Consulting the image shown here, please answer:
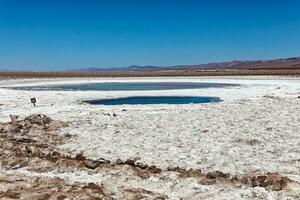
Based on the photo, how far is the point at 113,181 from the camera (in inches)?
296

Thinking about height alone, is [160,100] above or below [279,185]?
below

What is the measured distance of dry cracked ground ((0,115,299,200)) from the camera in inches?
263

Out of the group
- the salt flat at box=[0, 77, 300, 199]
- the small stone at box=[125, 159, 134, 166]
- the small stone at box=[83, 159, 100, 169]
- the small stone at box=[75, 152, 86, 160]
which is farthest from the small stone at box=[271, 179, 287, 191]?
the small stone at box=[75, 152, 86, 160]

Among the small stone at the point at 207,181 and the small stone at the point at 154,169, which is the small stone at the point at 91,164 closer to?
the small stone at the point at 154,169

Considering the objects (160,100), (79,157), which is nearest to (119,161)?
(79,157)

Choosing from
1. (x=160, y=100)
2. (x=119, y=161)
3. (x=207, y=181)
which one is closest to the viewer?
(x=207, y=181)

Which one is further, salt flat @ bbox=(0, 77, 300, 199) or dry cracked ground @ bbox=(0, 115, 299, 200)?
salt flat @ bbox=(0, 77, 300, 199)

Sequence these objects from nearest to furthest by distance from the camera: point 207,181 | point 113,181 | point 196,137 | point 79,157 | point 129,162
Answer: point 207,181, point 113,181, point 129,162, point 79,157, point 196,137

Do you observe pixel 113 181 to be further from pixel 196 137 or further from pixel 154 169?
pixel 196 137

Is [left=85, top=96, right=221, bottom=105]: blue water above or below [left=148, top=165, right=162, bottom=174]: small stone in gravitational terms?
below

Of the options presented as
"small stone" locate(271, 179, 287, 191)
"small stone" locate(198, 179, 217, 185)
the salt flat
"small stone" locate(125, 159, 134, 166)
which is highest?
"small stone" locate(271, 179, 287, 191)

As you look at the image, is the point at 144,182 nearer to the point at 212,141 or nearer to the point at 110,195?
the point at 110,195

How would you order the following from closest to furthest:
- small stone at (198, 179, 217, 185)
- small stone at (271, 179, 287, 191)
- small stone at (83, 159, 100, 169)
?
small stone at (271, 179, 287, 191), small stone at (198, 179, 217, 185), small stone at (83, 159, 100, 169)

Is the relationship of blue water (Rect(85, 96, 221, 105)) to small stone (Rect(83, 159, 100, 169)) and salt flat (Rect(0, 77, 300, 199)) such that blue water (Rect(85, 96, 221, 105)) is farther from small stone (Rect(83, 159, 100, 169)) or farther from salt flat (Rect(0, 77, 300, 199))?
small stone (Rect(83, 159, 100, 169))
